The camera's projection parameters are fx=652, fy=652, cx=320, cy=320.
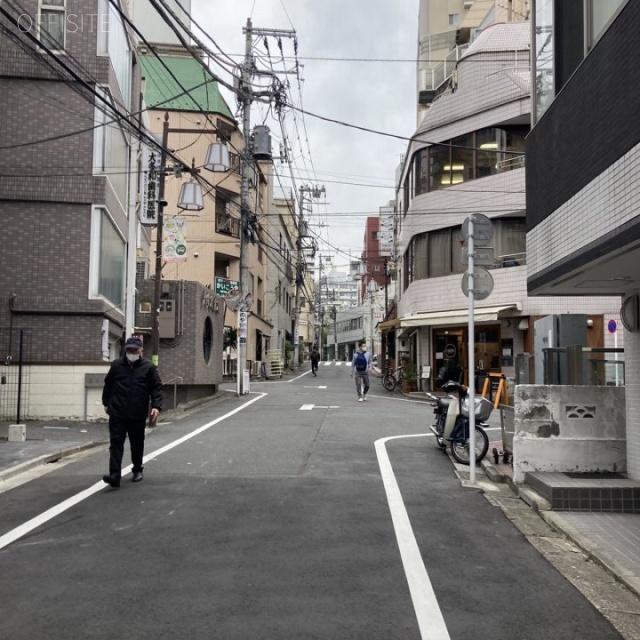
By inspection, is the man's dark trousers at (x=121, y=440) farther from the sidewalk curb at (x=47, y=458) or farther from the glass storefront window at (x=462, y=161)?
the glass storefront window at (x=462, y=161)

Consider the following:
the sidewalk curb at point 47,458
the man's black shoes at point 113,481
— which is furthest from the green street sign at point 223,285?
the man's black shoes at point 113,481

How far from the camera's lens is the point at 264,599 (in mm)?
4223

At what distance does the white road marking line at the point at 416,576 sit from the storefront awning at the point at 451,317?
15556mm

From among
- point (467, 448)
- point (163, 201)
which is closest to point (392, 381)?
point (163, 201)

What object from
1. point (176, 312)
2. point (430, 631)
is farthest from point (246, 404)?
point (430, 631)

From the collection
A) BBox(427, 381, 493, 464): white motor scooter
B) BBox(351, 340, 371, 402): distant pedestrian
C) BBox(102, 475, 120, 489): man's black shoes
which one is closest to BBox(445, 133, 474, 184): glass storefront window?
BBox(351, 340, 371, 402): distant pedestrian

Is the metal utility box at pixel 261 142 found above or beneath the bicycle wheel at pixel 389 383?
above

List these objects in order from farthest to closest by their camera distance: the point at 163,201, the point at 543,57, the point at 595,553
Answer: the point at 163,201 < the point at 543,57 < the point at 595,553

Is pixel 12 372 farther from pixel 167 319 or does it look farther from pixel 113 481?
pixel 113 481

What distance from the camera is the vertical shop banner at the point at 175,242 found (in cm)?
2111

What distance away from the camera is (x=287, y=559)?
5043mm

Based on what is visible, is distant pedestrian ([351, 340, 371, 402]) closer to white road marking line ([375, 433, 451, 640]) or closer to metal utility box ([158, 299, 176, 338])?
metal utility box ([158, 299, 176, 338])

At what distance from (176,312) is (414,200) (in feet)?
41.8

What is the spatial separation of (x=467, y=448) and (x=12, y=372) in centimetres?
959
